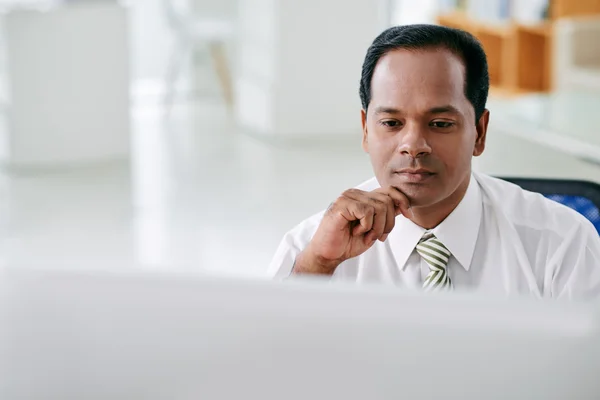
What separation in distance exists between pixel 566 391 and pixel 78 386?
0.18 meters

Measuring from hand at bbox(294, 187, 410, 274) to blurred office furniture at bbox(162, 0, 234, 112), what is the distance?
615cm

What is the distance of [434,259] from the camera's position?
120 centimetres

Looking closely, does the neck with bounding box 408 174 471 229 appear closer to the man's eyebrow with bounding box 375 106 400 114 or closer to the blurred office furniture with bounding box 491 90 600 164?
the man's eyebrow with bounding box 375 106 400 114

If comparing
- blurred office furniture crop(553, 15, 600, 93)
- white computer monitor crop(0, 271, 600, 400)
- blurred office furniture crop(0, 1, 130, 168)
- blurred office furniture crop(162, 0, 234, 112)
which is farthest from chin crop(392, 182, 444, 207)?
blurred office furniture crop(162, 0, 234, 112)

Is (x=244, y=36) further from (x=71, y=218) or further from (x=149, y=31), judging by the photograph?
(x=71, y=218)

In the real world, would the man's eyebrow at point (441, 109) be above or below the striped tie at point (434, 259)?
above

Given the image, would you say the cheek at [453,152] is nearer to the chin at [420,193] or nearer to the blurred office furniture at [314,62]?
the chin at [420,193]

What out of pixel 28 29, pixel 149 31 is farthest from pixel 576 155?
pixel 149 31

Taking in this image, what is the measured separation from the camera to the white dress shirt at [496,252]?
1181 millimetres

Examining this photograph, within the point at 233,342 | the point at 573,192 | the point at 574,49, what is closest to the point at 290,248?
the point at 573,192

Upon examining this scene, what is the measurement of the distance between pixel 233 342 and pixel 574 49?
560 centimetres

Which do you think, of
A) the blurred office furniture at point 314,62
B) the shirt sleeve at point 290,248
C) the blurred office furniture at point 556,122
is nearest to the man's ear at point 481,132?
the shirt sleeve at point 290,248

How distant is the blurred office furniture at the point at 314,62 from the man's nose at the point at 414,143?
517 centimetres

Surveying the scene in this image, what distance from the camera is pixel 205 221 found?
14.5ft
